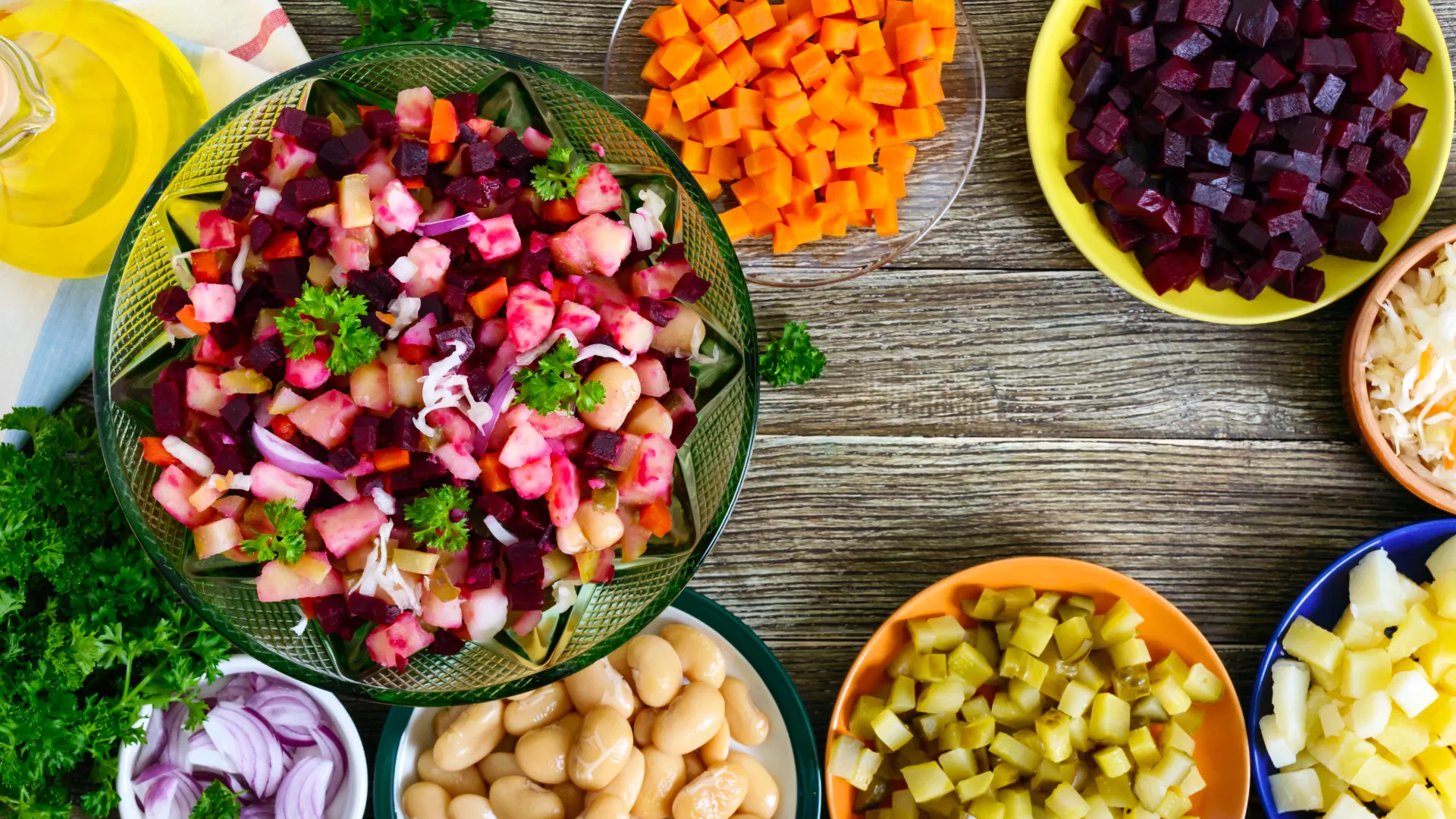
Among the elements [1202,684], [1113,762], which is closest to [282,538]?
[1113,762]

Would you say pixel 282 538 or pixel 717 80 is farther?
pixel 717 80

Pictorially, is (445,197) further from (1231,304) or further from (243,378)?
(1231,304)

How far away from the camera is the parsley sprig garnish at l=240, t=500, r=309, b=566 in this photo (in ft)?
4.32

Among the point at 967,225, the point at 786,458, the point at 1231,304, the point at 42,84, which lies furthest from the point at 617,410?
the point at 1231,304

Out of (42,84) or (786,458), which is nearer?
(42,84)

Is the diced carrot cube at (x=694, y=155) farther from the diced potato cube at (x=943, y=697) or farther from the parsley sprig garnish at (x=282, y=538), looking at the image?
the diced potato cube at (x=943, y=697)

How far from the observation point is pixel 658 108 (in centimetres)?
180

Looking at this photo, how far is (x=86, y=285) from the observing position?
1.77 meters

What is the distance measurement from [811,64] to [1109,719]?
Result: 129cm

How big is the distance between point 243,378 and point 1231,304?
1.67 m

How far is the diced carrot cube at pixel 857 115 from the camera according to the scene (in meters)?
1.79

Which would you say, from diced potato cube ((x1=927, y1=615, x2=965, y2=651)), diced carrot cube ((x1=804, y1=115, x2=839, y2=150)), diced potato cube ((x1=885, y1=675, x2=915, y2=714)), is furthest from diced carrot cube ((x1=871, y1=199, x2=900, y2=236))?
diced potato cube ((x1=885, y1=675, x2=915, y2=714))

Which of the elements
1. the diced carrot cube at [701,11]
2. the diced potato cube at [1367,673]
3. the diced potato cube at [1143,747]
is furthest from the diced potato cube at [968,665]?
the diced carrot cube at [701,11]

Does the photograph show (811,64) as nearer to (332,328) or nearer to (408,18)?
(408,18)
